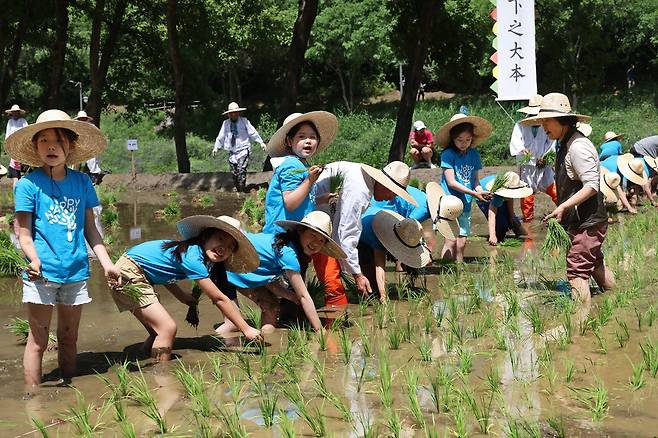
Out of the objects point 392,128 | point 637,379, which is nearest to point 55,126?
point 637,379

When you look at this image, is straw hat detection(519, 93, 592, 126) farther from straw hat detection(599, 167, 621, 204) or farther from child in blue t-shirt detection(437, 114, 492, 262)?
straw hat detection(599, 167, 621, 204)

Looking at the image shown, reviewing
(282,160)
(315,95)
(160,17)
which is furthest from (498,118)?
(282,160)

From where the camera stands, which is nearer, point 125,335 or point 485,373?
point 485,373

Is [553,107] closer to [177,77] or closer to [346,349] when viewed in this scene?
[346,349]

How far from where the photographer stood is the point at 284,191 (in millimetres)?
6625

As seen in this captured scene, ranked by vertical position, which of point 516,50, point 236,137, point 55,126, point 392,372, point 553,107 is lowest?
point 392,372

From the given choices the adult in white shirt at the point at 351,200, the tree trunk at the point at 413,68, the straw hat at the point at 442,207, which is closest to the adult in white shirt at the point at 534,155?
the straw hat at the point at 442,207

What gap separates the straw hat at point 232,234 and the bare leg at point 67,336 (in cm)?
85

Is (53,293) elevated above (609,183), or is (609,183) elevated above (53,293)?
(609,183)

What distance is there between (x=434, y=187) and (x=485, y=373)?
12.4ft

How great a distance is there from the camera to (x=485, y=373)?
16.9 feet

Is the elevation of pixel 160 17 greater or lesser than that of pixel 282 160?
greater

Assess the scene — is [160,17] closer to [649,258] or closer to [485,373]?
[649,258]

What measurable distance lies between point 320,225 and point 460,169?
3.03 m
